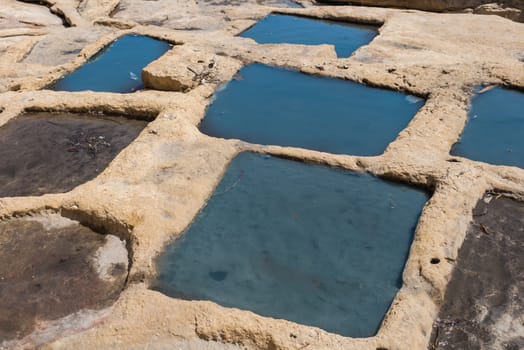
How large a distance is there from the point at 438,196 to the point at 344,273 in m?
1.13

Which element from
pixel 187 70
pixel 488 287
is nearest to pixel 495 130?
pixel 488 287

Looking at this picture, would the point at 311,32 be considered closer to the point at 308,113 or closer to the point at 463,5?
the point at 308,113

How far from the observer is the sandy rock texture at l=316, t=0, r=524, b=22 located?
10117 millimetres

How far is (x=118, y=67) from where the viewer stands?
739 cm

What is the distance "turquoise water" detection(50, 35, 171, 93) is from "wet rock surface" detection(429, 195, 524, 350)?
4199 millimetres

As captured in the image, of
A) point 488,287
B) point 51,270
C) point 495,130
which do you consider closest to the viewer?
point 488,287

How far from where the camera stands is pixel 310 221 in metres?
4.33

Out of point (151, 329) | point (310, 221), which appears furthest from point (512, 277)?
point (151, 329)

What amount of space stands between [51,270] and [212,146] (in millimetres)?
1777

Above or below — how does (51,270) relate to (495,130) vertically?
below

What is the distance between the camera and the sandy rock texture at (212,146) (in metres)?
3.38

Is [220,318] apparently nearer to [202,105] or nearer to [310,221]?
[310,221]

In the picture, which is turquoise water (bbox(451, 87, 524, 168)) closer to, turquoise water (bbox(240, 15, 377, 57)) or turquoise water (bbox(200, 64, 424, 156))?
turquoise water (bbox(200, 64, 424, 156))

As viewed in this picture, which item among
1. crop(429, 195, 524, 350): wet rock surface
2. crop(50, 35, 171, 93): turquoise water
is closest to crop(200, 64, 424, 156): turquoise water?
crop(429, 195, 524, 350): wet rock surface
